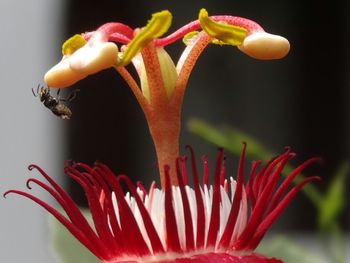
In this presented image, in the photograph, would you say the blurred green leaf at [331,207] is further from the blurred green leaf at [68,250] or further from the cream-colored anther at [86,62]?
the cream-colored anther at [86,62]

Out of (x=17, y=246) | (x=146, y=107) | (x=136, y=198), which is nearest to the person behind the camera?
(x=136, y=198)

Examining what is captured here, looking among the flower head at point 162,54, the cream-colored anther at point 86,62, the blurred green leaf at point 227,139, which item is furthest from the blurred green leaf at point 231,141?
the cream-colored anther at point 86,62

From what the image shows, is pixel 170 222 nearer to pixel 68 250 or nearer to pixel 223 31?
pixel 223 31

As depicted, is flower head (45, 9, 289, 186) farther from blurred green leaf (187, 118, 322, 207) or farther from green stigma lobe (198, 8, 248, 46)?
blurred green leaf (187, 118, 322, 207)

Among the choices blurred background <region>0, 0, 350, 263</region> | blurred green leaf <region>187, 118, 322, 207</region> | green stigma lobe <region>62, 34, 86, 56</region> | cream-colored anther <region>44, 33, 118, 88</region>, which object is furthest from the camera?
blurred background <region>0, 0, 350, 263</region>

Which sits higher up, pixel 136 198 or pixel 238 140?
pixel 238 140

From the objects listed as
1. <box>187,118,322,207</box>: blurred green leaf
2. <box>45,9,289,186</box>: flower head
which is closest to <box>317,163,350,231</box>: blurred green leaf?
<box>187,118,322,207</box>: blurred green leaf

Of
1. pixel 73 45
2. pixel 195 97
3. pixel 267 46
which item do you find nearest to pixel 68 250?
pixel 73 45

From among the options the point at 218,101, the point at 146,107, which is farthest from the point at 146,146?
the point at 146,107

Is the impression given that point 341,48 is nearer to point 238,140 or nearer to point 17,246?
point 17,246
